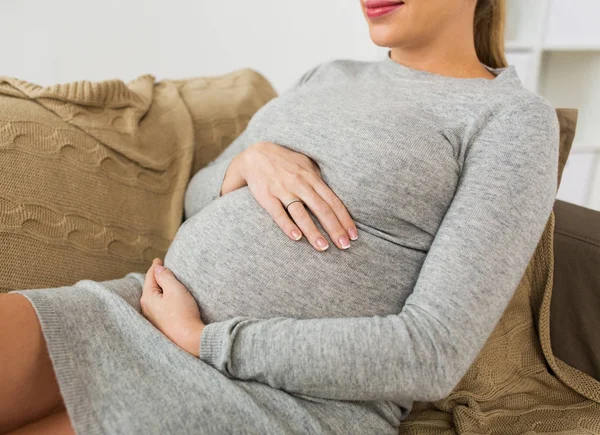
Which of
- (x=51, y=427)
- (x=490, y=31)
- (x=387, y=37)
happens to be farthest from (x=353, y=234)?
(x=490, y=31)

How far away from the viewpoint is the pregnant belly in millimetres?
752

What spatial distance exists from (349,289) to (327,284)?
0.12 ft

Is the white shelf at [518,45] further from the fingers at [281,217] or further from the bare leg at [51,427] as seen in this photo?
the bare leg at [51,427]

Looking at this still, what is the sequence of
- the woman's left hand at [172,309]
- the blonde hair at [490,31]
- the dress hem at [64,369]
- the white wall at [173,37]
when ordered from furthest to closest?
the white wall at [173,37], the blonde hair at [490,31], the woman's left hand at [172,309], the dress hem at [64,369]

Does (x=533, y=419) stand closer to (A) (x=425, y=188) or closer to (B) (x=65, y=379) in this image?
(A) (x=425, y=188)

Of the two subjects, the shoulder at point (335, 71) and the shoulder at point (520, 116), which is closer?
the shoulder at point (520, 116)

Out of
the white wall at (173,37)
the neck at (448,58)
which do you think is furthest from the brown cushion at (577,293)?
the white wall at (173,37)

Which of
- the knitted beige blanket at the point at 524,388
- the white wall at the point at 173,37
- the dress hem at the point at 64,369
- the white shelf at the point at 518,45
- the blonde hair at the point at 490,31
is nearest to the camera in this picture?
the dress hem at the point at 64,369

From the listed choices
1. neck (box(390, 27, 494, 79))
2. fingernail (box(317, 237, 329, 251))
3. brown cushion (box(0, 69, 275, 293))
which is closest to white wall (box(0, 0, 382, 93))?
brown cushion (box(0, 69, 275, 293))

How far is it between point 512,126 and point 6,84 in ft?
3.26

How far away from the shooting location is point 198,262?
0.81 metres

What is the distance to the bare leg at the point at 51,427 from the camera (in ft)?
2.19

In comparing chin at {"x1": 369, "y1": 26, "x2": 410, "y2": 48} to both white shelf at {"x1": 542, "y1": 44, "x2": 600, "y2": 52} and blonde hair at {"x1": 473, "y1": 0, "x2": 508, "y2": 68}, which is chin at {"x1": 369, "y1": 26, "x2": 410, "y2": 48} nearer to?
blonde hair at {"x1": 473, "y1": 0, "x2": 508, "y2": 68}

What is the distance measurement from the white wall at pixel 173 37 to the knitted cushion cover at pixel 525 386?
105cm
